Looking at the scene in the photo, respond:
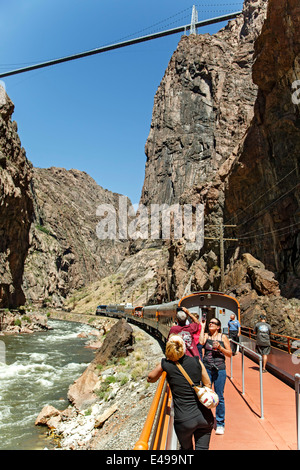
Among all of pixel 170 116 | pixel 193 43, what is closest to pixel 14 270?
pixel 170 116

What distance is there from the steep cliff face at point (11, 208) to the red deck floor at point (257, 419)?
46.9 meters

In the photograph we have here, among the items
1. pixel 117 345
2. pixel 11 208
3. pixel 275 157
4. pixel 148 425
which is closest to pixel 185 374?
pixel 148 425

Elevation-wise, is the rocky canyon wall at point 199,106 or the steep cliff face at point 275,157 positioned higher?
the rocky canyon wall at point 199,106

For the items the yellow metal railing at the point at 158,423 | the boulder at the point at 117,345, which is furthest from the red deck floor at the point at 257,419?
the boulder at the point at 117,345

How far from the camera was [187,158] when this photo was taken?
3942 inches

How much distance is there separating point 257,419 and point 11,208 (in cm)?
5463

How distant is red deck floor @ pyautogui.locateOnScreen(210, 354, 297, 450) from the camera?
18.4 ft

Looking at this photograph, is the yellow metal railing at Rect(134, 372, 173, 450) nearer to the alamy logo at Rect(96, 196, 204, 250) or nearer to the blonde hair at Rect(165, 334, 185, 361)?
the blonde hair at Rect(165, 334, 185, 361)

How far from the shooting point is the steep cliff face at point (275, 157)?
23.5 meters

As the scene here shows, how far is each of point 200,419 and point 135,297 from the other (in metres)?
83.2

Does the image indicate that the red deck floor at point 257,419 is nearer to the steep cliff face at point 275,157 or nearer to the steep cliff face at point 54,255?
the steep cliff face at point 275,157

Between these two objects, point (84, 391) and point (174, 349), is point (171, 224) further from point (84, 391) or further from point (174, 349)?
point (174, 349)

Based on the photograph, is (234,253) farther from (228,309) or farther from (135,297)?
(135,297)

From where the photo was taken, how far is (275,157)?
2723 cm
